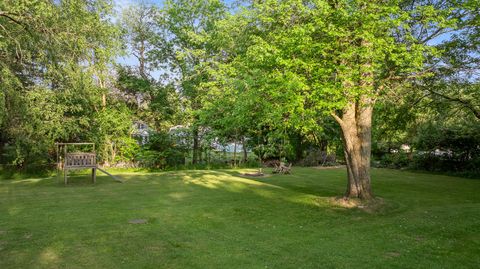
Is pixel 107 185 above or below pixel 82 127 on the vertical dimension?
below

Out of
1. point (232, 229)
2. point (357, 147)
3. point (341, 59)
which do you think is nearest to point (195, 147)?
point (357, 147)

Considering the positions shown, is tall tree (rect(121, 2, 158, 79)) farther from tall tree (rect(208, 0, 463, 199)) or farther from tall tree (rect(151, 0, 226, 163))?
tall tree (rect(208, 0, 463, 199))

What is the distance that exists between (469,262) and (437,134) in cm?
1547

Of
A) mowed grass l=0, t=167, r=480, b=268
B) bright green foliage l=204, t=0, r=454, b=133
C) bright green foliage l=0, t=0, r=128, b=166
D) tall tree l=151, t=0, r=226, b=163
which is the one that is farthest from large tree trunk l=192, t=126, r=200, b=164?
bright green foliage l=204, t=0, r=454, b=133

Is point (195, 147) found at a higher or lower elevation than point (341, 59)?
lower

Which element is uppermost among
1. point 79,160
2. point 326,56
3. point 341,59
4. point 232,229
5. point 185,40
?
point 185,40

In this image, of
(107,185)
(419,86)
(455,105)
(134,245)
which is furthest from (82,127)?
(455,105)

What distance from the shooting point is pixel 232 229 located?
7137mm

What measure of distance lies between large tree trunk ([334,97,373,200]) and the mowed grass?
766 millimetres

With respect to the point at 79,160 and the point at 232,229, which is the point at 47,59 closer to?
the point at 79,160

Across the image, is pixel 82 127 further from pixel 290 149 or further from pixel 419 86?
pixel 419 86

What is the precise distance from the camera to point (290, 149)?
76.2 ft

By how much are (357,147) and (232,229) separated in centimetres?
458

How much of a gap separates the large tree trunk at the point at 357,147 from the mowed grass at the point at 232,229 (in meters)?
0.77
